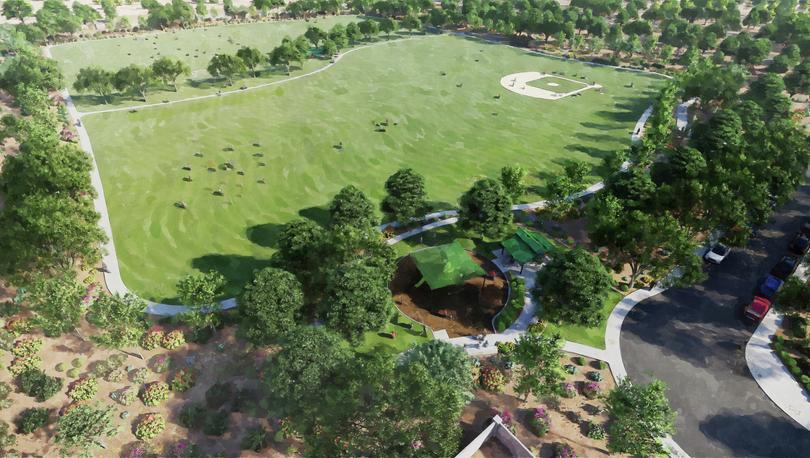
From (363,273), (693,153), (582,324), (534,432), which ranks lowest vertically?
(534,432)

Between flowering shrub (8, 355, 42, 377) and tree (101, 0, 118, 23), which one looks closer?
flowering shrub (8, 355, 42, 377)

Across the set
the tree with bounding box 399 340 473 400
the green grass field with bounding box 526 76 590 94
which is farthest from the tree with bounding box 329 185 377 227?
the green grass field with bounding box 526 76 590 94

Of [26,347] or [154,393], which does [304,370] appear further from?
[26,347]

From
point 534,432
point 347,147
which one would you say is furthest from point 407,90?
point 534,432

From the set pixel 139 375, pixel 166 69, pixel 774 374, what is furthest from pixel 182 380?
pixel 166 69

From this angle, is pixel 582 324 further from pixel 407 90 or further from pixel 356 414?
pixel 407 90

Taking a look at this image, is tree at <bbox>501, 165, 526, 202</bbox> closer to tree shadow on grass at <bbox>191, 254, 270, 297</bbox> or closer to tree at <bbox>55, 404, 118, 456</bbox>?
tree shadow on grass at <bbox>191, 254, 270, 297</bbox>
